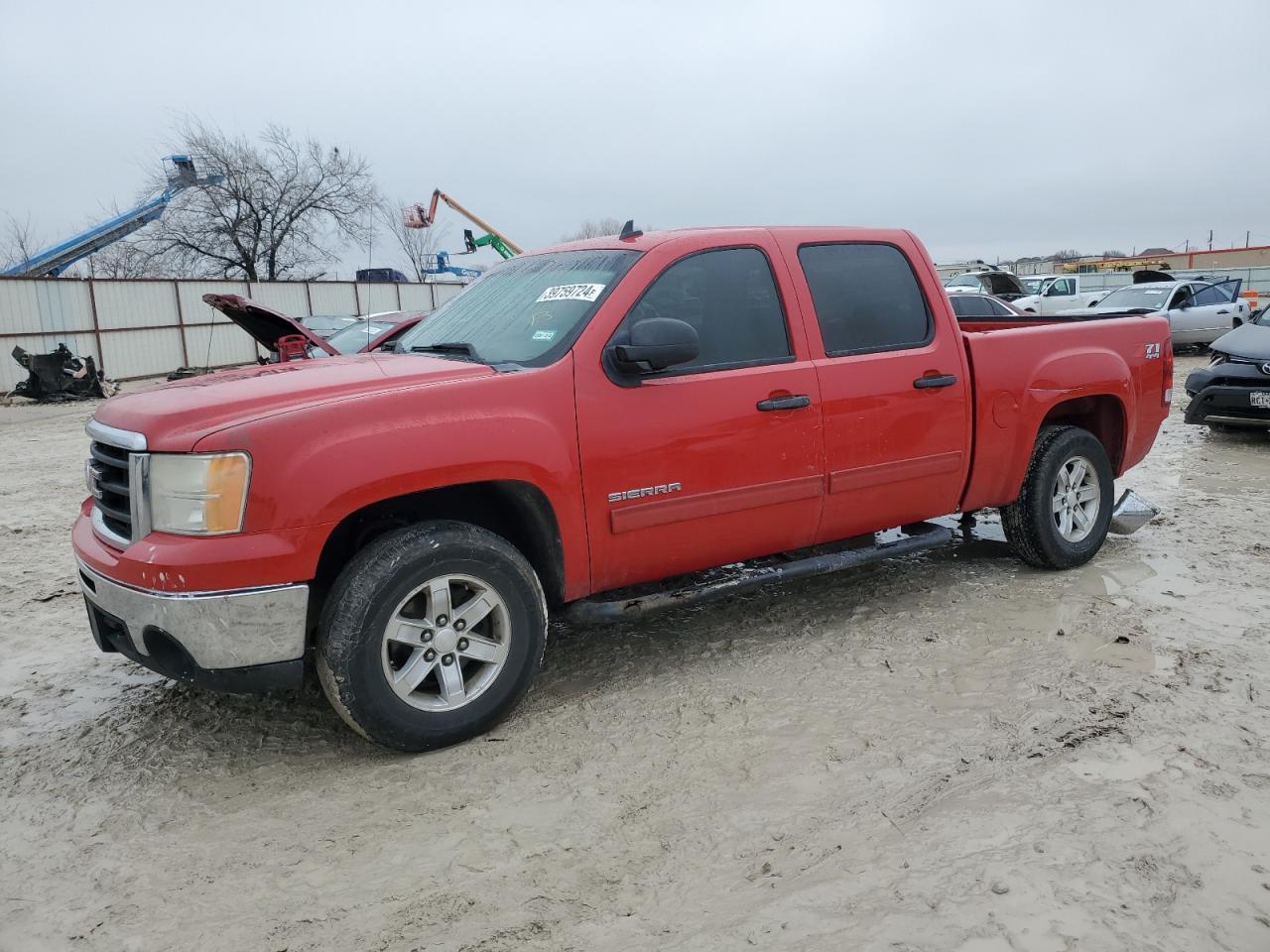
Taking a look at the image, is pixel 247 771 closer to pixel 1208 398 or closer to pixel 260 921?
pixel 260 921

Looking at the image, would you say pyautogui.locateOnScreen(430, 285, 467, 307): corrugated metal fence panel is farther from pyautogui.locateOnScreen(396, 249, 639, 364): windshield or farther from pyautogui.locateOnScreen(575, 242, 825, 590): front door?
pyautogui.locateOnScreen(575, 242, 825, 590): front door

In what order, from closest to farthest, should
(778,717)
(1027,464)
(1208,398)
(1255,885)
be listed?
(1255,885) → (778,717) → (1027,464) → (1208,398)

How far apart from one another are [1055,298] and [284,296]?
21.4m

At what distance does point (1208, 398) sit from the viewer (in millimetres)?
9523

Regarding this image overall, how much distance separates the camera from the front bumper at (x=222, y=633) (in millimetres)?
3035

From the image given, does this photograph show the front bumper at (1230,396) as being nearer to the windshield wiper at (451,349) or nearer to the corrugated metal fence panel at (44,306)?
the windshield wiper at (451,349)

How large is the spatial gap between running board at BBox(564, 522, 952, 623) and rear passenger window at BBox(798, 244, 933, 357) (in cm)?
97

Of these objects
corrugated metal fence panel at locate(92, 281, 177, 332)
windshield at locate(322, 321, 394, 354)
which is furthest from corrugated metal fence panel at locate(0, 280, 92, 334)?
windshield at locate(322, 321, 394, 354)

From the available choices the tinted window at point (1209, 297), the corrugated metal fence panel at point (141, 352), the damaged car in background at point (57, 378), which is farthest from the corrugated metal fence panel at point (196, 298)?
the tinted window at point (1209, 297)

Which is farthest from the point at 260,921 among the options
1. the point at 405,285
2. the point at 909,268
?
the point at 405,285

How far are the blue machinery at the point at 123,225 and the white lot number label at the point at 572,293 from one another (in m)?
38.3

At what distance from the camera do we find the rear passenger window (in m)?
4.36

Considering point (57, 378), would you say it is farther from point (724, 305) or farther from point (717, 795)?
point (717, 795)

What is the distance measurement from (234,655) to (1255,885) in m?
3.07
